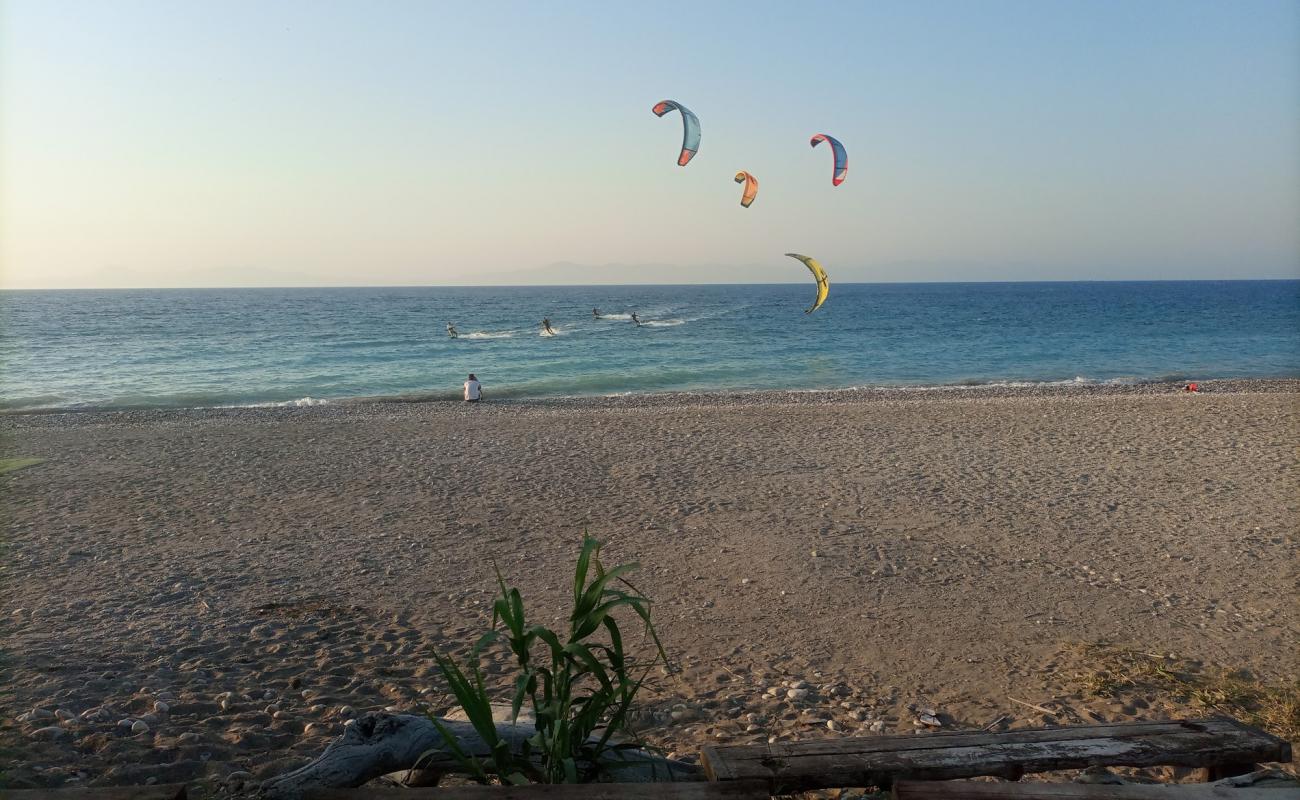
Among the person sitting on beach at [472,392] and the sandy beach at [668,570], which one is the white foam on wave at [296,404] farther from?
the sandy beach at [668,570]

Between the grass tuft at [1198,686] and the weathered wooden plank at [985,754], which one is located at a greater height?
the weathered wooden plank at [985,754]

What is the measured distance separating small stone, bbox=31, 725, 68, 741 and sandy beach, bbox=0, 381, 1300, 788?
19 mm

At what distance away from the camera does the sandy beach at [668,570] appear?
4301 millimetres

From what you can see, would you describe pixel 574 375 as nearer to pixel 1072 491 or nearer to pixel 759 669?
pixel 1072 491

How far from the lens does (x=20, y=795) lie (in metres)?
2.47

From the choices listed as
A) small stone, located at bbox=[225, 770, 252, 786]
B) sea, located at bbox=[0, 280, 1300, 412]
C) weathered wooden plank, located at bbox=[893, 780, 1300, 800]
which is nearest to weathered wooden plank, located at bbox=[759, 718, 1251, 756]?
weathered wooden plank, located at bbox=[893, 780, 1300, 800]

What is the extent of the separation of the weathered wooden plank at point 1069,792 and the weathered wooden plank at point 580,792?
0.42 meters

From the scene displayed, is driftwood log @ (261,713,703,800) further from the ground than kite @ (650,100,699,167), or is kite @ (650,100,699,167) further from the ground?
kite @ (650,100,699,167)

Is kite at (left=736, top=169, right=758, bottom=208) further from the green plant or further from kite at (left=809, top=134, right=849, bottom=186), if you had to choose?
the green plant

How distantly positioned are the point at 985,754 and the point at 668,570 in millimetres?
3960

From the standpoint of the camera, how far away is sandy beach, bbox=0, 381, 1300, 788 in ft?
14.1

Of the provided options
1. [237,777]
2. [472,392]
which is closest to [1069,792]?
[237,777]

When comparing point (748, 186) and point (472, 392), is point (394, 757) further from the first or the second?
point (472, 392)

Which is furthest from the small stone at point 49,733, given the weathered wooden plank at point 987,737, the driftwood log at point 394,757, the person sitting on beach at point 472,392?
the person sitting on beach at point 472,392
